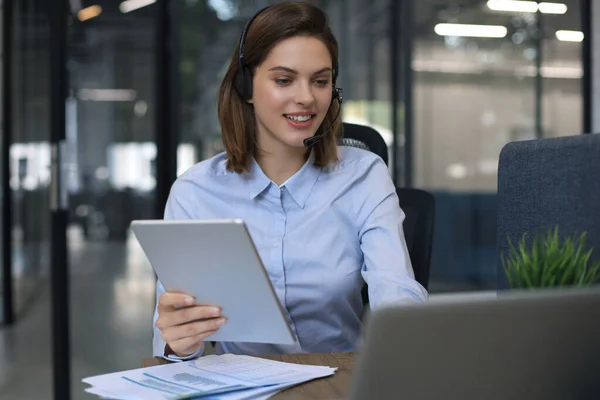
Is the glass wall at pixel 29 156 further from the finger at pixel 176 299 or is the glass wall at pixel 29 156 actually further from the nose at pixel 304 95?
the finger at pixel 176 299

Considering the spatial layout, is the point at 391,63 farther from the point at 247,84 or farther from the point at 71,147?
the point at 247,84

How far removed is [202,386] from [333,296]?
1.91 ft

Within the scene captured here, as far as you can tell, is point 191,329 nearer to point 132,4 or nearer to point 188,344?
point 188,344

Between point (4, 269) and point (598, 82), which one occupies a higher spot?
point (598, 82)

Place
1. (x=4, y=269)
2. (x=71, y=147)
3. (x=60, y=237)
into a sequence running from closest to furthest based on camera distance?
(x=60, y=237), (x=71, y=147), (x=4, y=269)

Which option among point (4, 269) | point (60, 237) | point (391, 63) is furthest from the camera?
point (4, 269)

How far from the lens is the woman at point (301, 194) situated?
1.60 m

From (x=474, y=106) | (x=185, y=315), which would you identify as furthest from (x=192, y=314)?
(x=474, y=106)

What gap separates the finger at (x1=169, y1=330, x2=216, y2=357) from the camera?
1204 mm

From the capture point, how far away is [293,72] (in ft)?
5.26

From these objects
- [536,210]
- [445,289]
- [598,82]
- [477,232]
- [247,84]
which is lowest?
[445,289]

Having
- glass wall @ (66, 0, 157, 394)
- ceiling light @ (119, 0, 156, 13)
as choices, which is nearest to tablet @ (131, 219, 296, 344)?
glass wall @ (66, 0, 157, 394)

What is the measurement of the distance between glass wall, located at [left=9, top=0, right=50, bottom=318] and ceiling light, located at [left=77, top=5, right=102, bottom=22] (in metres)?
1.41

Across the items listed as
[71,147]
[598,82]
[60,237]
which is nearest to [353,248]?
[60,237]
